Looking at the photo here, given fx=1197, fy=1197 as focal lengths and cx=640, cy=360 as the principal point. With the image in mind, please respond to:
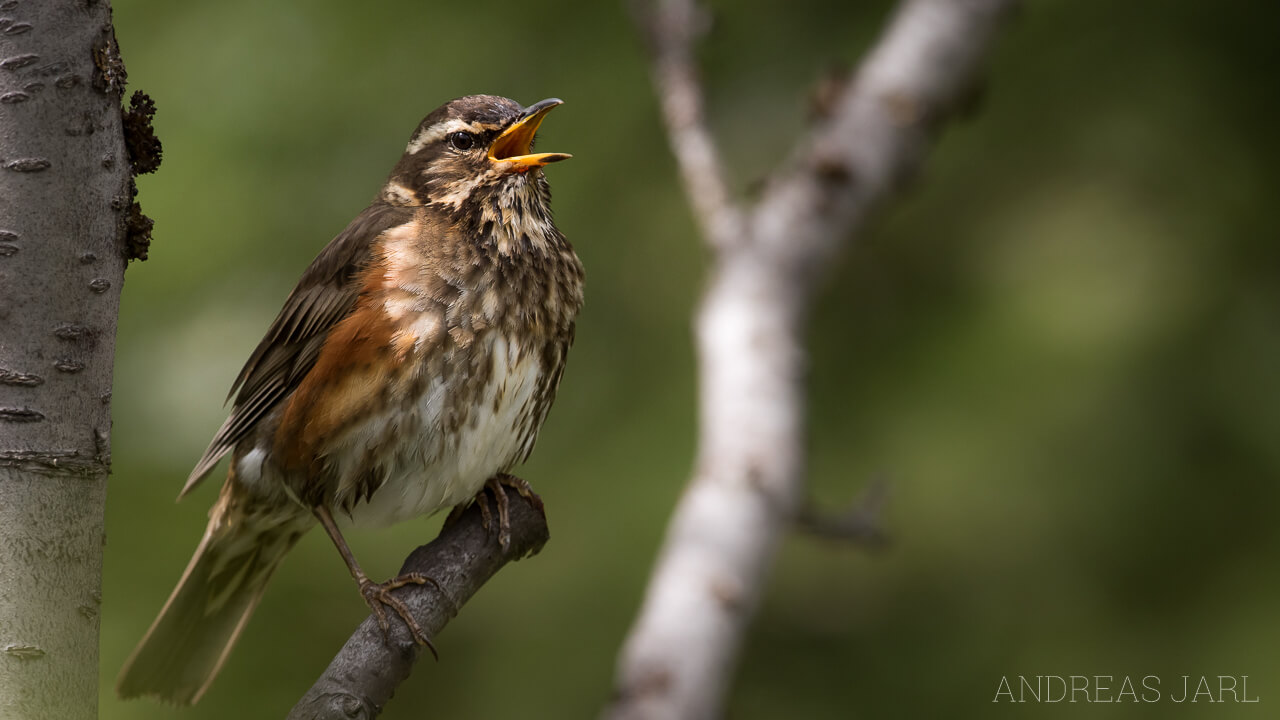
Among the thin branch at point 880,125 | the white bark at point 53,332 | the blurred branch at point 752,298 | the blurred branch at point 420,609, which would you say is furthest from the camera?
the thin branch at point 880,125

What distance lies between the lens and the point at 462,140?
2578 mm

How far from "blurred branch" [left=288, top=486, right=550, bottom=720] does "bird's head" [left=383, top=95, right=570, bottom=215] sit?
2.10ft

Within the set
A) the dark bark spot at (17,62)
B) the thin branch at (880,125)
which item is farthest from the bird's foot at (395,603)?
the thin branch at (880,125)

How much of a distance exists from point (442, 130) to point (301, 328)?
1.74 feet

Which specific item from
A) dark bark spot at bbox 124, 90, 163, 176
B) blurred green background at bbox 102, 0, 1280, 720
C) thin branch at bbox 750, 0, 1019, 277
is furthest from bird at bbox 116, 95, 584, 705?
dark bark spot at bbox 124, 90, 163, 176

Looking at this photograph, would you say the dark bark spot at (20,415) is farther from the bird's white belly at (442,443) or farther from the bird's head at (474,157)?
the bird's head at (474,157)

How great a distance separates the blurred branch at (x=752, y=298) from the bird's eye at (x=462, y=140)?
60cm

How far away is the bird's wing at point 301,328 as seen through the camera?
2.40 m

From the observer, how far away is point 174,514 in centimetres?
248

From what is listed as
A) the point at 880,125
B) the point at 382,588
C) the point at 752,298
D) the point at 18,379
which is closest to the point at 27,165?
the point at 18,379

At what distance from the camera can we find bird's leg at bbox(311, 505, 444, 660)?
1.66 meters

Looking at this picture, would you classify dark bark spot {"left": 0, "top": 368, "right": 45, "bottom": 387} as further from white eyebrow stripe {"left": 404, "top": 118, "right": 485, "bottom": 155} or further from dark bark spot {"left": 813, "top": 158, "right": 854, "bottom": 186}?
dark bark spot {"left": 813, "top": 158, "right": 854, "bottom": 186}

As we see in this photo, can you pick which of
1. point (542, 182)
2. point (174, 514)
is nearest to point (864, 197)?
point (542, 182)

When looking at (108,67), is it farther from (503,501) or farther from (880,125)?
(880,125)
